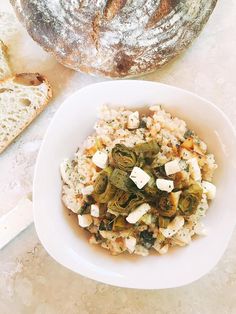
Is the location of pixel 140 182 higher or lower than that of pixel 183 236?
higher

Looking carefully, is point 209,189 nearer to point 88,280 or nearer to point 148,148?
point 148,148

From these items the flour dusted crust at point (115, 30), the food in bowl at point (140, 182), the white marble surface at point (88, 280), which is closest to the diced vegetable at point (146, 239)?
the food in bowl at point (140, 182)

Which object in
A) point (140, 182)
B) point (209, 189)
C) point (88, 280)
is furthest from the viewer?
point (88, 280)

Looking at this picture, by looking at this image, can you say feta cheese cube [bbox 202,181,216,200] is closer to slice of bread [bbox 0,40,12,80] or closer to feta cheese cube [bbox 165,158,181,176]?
feta cheese cube [bbox 165,158,181,176]

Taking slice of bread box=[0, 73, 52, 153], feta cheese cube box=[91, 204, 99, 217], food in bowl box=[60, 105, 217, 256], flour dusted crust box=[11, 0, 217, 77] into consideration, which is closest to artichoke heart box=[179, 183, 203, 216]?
food in bowl box=[60, 105, 217, 256]

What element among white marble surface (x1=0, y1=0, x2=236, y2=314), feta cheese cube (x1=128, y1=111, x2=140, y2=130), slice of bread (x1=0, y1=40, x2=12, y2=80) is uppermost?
slice of bread (x1=0, y1=40, x2=12, y2=80)

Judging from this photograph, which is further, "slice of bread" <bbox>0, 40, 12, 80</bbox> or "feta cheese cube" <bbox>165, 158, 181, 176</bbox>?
"slice of bread" <bbox>0, 40, 12, 80</bbox>

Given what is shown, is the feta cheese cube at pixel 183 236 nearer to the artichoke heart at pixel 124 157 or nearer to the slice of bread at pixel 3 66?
the artichoke heart at pixel 124 157

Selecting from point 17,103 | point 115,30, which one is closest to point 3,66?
point 17,103
